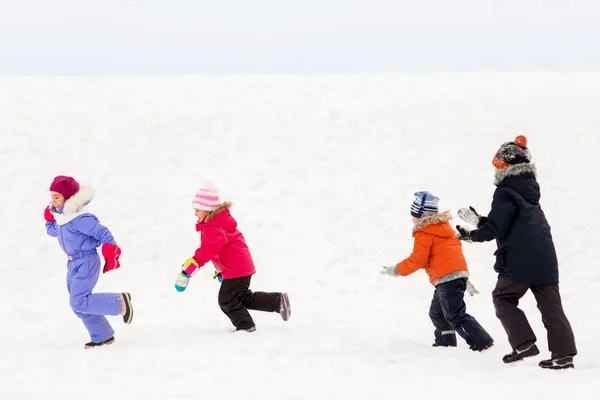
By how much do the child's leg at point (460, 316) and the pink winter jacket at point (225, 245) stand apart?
1930 mm

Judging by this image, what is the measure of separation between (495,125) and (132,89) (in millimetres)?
7757

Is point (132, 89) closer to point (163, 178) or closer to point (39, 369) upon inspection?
point (163, 178)

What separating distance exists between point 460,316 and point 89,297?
138 inches

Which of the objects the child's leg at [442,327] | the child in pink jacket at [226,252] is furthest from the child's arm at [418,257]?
the child in pink jacket at [226,252]

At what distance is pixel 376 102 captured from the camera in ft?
46.0

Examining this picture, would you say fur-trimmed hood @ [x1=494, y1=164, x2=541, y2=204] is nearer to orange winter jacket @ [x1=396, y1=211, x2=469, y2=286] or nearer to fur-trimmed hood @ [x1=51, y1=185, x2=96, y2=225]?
orange winter jacket @ [x1=396, y1=211, x2=469, y2=286]

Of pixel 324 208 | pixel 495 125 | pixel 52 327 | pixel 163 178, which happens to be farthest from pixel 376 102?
pixel 52 327

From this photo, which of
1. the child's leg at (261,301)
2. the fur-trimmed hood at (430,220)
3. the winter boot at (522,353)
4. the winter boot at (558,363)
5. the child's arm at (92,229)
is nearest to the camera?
the winter boot at (558,363)

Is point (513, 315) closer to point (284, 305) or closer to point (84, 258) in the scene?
point (284, 305)

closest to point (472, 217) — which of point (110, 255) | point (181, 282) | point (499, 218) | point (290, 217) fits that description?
point (499, 218)

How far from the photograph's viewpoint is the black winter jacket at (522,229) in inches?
213

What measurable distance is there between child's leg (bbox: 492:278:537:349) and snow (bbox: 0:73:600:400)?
0.28m

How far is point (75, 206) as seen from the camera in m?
6.38

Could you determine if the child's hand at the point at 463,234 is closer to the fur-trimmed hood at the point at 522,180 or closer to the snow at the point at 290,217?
the fur-trimmed hood at the point at 522,180
